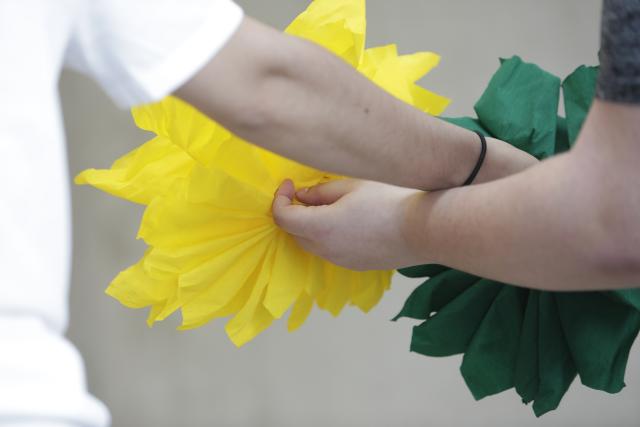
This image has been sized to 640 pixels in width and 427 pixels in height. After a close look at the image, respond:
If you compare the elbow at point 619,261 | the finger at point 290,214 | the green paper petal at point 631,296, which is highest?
the elbow at point 619,261

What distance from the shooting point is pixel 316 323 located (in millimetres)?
2145

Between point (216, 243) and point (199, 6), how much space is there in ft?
1.22

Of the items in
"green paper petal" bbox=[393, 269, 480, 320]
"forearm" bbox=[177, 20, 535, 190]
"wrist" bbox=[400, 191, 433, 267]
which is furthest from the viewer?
"green paper petal" bbox=[393, 269, 480, 320]

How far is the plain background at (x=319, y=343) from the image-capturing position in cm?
205

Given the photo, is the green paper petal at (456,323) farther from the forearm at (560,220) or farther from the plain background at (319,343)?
the plain background at (319,343)

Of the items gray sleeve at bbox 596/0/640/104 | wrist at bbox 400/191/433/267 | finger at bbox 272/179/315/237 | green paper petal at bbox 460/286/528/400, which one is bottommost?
green paper petal at bbox 460/286/528/400

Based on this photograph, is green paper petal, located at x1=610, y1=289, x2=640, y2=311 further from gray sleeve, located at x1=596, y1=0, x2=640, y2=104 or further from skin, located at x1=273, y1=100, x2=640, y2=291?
gray sleeve, located at x1=596, y1=0, x2=640, y2=104

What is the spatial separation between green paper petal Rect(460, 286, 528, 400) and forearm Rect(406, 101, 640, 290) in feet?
0.73

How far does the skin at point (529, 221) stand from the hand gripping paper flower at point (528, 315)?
15cm

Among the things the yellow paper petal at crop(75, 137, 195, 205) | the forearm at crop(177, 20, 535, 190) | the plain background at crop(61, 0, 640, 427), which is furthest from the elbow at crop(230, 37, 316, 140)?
the plain background at crop(61, 0, 640, 427)

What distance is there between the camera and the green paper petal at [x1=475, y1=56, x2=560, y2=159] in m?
0.95

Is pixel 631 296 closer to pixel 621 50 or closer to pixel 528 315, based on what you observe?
pixel 528 315

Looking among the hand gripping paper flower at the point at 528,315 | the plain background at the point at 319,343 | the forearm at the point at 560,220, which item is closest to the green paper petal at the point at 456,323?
the hand gripping paper flower at the point at 528,315

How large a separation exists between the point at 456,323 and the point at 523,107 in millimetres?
227
